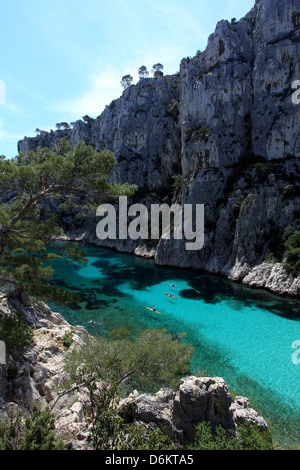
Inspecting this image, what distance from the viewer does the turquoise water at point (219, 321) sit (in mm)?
11484

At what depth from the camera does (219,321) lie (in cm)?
1897

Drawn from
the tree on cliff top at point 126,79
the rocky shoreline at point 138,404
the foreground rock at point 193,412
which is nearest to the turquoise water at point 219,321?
the foreground rock at point 193,412

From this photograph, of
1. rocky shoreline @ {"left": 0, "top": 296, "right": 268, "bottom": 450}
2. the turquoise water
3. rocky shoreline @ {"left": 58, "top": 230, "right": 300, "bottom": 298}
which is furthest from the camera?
rocky shoreline @ {"left": 58, "top": 230, "right": 300, "bottom": 298}

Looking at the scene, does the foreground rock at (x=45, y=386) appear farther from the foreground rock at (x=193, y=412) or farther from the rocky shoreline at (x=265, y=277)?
the rocky shoreline at (x=265, y=277)

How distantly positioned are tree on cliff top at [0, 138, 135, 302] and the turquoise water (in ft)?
30.1

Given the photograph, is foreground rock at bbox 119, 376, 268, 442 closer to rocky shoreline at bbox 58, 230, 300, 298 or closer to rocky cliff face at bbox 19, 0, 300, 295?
rocky shoreline at bbox 58, 230, 300, 298

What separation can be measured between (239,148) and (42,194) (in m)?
38.5

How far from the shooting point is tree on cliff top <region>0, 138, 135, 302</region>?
8445mm

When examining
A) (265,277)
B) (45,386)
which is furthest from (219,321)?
(45,386)

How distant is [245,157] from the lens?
38.1 meters

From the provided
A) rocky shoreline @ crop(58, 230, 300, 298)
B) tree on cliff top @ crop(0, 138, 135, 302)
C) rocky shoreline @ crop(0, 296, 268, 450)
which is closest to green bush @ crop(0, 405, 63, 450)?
rocky shoreline @ crop(0, 296, 268, 450)

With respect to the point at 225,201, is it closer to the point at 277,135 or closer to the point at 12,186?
the point at 277,135
